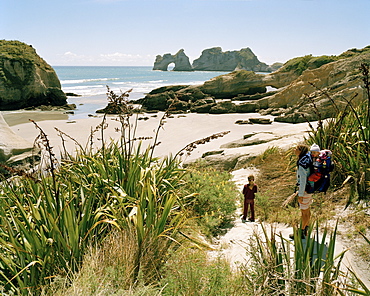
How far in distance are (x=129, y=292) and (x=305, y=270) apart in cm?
140

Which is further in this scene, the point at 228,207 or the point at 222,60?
the point at 222,60

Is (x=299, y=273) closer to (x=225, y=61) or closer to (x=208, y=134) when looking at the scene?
(x=208, y=134)

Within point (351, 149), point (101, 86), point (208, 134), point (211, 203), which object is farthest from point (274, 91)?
point (101, 86)

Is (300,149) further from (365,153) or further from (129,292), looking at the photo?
(129,292)

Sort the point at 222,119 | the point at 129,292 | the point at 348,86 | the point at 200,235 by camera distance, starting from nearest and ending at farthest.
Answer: the point at 129,292 → the point at 200,235 → the point at 348,86 → the point at 222,119

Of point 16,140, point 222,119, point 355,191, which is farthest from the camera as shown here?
point 222,119

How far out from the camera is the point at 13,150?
32.0ft

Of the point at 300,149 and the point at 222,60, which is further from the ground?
the point at 222,60

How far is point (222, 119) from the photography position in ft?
72.3

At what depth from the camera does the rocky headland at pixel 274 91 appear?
18500 millimetres

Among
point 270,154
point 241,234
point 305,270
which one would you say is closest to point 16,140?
point 270,154

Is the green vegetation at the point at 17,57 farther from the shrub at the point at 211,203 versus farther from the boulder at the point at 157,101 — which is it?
the shrub at the point at 211,203

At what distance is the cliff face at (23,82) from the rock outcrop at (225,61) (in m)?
118

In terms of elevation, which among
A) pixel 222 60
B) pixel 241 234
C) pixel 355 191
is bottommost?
pixel 241 234
